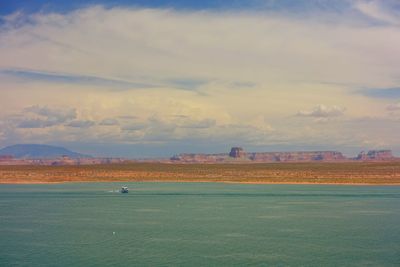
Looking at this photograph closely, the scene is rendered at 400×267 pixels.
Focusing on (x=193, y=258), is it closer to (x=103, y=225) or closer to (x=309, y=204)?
(x=103, y=225)

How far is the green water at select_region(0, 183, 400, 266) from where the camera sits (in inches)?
1683

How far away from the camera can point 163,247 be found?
47.4 meters

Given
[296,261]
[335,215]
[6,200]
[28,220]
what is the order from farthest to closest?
[6,200], [335,215], [28,220], [296,261]

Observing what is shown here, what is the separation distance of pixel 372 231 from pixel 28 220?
39.9m

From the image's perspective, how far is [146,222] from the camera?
6278cm

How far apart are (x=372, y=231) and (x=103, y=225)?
96.8 feet

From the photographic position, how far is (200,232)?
55281 mm

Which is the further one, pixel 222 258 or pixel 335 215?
pixel 335 215

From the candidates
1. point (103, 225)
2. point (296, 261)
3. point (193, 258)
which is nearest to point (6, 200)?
point (103, 225)

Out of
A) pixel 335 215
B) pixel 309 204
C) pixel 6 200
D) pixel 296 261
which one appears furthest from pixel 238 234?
pixel 6 200

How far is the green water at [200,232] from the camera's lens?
140 ft

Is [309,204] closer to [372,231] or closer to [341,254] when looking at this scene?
[372,231]

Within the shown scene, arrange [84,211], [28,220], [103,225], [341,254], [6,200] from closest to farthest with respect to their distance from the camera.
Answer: [341,254] → [103,225] → [28,220] → [84,211] → [6,200]

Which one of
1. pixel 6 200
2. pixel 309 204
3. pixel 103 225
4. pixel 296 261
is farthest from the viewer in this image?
pixel 6 200
